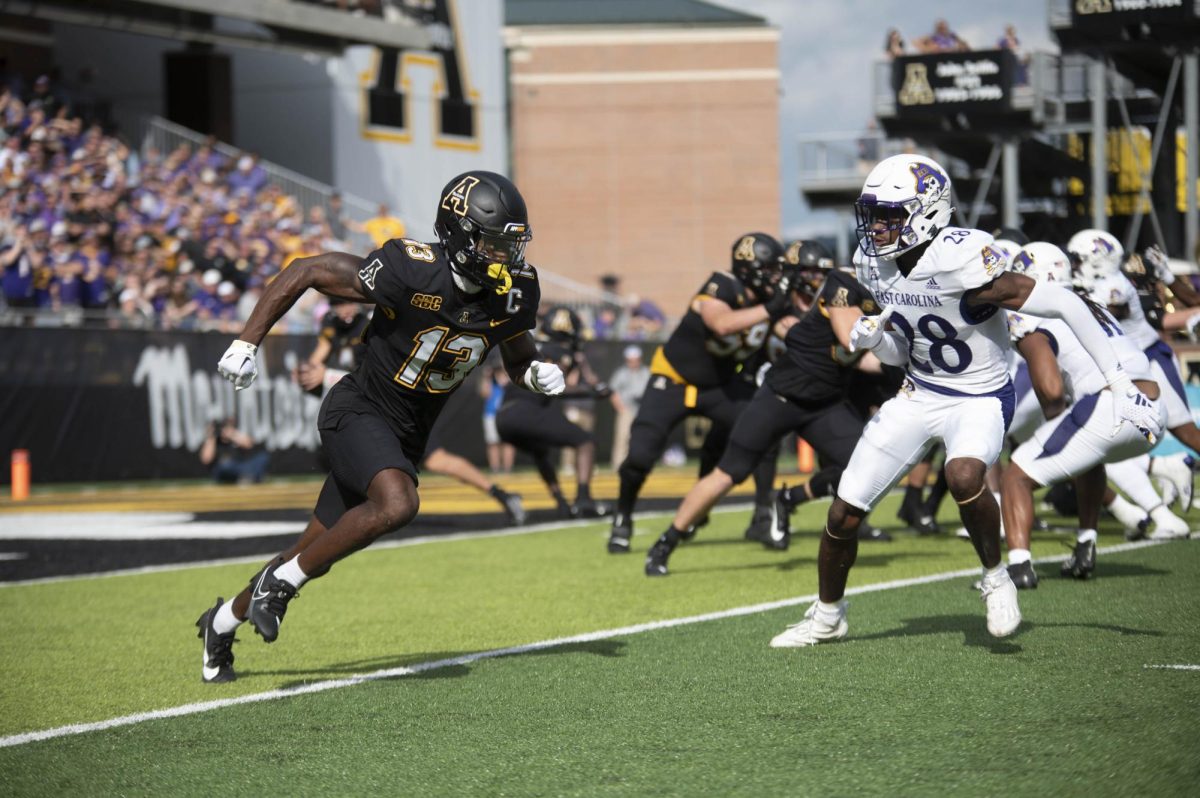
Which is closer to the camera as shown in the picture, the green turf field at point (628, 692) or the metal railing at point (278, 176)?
the green turf field at point (628, 692)

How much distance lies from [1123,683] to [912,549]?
4803mm

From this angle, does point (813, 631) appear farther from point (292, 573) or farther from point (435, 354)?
point (292, 573)

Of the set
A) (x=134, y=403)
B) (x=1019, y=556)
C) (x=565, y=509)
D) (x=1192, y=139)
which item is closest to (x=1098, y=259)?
(x=1019, y=556)

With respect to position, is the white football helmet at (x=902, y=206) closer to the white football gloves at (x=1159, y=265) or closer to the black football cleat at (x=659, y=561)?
the black football cleat at (x=659, y=561)

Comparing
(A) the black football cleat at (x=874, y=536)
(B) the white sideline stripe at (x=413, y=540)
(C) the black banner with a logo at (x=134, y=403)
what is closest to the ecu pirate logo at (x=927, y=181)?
(A) the black football cleat at (x=874, y=536)

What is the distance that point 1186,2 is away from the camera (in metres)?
24.5

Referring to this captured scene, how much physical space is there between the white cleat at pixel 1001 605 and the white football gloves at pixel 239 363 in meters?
3.06

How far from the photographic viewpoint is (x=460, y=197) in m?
5.90

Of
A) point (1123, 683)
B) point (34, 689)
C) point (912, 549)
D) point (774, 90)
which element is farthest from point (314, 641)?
point (774, 90)

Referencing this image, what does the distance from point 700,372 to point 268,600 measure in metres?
5.05

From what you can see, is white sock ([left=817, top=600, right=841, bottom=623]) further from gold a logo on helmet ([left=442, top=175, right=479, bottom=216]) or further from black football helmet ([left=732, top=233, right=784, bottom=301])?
black football helmet ([left=732, top=233, right=784, bottom=301])

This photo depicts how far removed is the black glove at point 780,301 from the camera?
9.62 metres

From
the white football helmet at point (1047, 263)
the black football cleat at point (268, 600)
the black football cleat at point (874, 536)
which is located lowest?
the black football cleat at point (874, 536)

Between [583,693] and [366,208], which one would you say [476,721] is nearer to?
[583,693]
